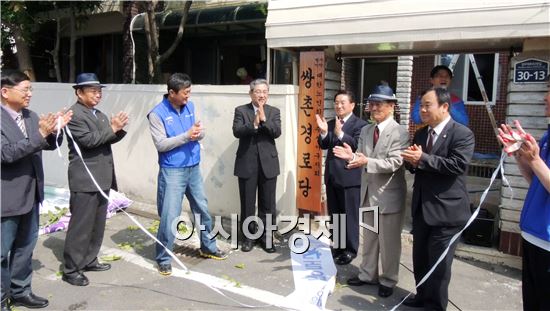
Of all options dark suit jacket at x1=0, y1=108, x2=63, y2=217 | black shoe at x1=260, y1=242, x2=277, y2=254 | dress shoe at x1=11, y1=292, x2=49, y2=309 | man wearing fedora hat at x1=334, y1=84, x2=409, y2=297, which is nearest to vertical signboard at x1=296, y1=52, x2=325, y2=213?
black shoe at x1=260, y1=242, x2=277, y2=254

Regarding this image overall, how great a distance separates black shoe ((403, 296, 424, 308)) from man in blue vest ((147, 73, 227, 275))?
2.42 m

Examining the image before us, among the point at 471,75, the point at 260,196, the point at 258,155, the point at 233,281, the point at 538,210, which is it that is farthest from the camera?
the point at 471,75

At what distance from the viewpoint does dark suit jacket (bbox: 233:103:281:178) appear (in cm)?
523

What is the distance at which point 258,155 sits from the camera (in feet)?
17.4

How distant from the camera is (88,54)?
46.2 feet

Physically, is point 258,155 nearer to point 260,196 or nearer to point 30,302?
point 260,196

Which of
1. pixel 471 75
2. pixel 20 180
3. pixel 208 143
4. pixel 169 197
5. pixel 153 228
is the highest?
pixel 471 75

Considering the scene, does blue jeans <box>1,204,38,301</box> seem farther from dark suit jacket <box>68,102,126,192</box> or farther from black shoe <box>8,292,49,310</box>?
dark suit jacket <box>68,102,126,192</box>

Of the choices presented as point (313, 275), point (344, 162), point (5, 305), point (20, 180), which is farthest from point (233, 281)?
point (20, 180)

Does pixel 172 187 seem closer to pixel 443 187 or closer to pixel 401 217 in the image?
pixel 401 217

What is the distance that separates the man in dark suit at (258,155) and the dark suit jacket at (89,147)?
148 cm

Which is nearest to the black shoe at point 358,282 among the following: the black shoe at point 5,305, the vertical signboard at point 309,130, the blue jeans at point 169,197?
the vertical signboard at point 309,130

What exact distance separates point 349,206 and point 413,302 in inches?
52.3

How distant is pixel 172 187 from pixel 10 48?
9.91m
